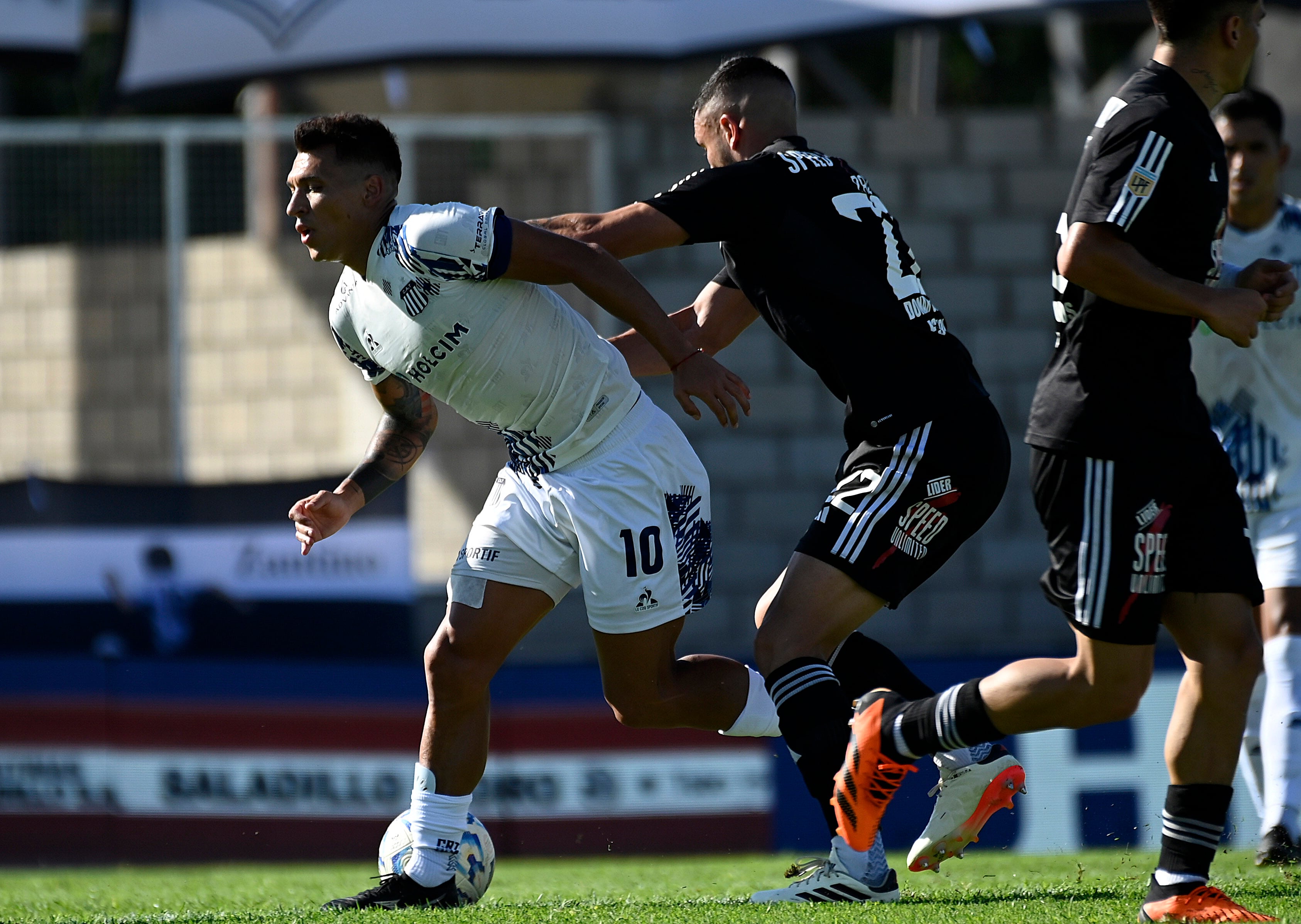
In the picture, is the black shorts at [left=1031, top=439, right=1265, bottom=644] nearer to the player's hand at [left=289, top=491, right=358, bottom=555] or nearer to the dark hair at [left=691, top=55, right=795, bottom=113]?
the dark hair at [left=691, top=55, right=795, bottom=113]

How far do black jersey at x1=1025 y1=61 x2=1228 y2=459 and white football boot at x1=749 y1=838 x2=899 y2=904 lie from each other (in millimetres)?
1282

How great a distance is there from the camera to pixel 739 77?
432 cm

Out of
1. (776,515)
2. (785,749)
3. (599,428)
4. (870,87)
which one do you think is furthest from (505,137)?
(870,87)

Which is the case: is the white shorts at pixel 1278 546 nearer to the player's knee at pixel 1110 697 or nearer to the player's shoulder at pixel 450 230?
the player's knee at pixel 1110 697

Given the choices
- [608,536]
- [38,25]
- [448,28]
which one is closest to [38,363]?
[38,25]

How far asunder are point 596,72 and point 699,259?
10.1ft

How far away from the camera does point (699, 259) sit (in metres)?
10.4

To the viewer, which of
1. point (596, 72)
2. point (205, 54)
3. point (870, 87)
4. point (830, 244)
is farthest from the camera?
point (870, 87)

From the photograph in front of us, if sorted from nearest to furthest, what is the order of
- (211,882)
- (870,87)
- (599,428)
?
(599,428), (211,882), (870,87)

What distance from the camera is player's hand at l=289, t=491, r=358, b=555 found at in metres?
4.35

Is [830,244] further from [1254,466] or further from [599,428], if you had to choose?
[1254,466]

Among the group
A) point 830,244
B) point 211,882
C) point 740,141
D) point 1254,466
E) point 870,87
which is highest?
point 870,87

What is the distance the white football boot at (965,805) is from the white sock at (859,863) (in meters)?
0.17

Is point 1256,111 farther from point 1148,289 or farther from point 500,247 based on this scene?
point 500,247
